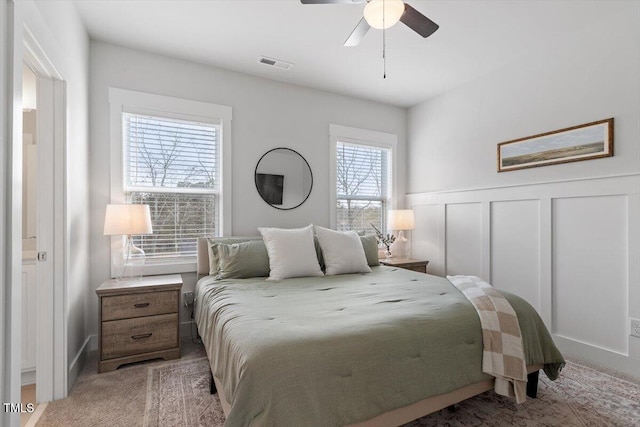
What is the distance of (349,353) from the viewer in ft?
4.64

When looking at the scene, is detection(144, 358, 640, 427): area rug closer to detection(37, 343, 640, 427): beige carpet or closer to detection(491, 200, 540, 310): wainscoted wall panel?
detection(37, 343, 640, 427): beige carpet

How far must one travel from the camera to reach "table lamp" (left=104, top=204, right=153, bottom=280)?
103 inches

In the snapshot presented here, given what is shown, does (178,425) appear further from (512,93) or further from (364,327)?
(512,93)

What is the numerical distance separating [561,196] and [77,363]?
4.23m

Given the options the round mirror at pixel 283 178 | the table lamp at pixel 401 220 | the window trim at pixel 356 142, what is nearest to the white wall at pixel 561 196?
the table lamp at pixel 401 220

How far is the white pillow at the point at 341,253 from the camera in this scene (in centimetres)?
302

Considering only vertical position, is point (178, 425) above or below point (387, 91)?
below

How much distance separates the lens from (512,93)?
10.8 ft

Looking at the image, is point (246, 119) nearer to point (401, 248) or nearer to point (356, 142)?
point (356, 142)

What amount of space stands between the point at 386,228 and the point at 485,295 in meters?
2.55

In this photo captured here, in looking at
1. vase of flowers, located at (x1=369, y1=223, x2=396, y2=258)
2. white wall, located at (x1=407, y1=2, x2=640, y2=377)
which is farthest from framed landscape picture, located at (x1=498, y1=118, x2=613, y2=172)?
vase of flowers, located at (x1=369, y1=223, x2=396, y2=258)

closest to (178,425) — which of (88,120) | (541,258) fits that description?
(88,120)

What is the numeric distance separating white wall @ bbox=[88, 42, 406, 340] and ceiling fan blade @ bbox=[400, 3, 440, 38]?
1.97 m

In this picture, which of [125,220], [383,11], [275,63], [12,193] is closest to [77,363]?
[125,220]
